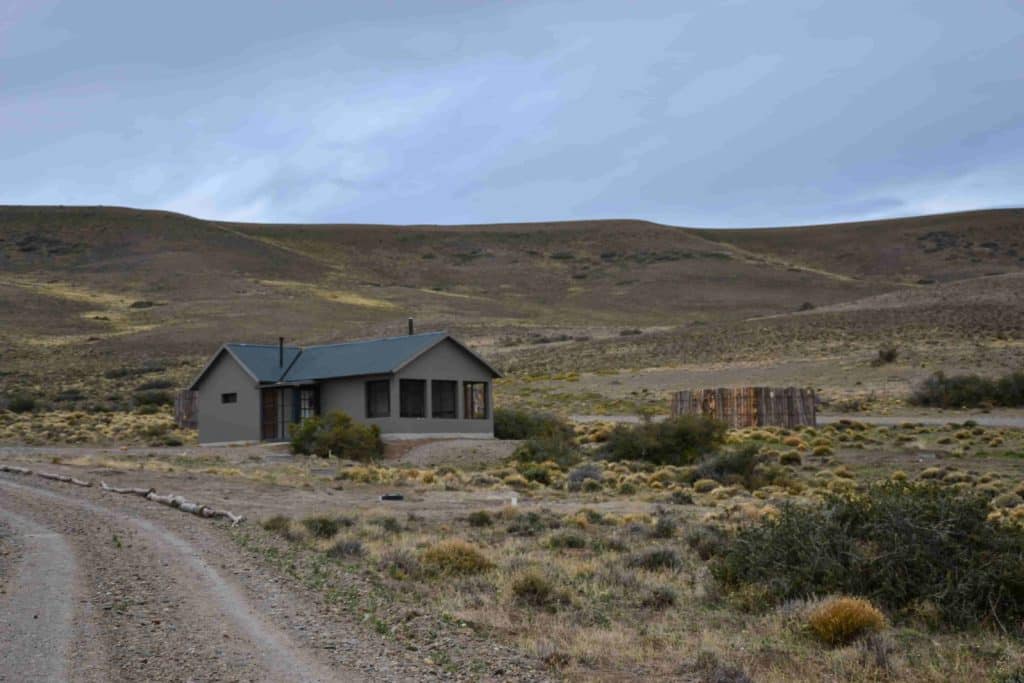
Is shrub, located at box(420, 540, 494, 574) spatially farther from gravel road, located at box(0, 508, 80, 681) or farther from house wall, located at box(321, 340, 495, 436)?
house wall, located at box(321, 340, 495, 436)

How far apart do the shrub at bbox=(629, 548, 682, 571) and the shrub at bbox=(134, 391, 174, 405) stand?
48846mm

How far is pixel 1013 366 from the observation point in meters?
55.6

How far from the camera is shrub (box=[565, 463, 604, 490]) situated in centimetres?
2656

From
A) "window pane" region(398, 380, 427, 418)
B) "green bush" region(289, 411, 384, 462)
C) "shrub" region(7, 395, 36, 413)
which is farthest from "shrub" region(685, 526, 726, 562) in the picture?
"shrub" region(7, 395, 36, 413)

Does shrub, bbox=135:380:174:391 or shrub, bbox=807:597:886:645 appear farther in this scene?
shrub, bbox=135:380:174:391

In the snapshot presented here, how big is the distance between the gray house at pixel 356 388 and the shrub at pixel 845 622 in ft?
90.2

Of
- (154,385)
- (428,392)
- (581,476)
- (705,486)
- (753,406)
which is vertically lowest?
(705,486)

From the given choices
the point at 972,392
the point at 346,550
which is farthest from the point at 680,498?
the point at 972,392

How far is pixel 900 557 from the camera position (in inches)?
437

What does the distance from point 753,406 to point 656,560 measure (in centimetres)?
3010

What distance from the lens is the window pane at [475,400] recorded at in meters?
39.9

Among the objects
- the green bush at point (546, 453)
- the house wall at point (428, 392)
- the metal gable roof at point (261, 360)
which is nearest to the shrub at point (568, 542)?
the green bush at point (546, 453)

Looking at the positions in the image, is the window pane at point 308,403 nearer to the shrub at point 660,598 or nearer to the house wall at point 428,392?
the house wall at point 428,392

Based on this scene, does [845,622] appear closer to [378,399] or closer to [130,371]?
[378,399]
